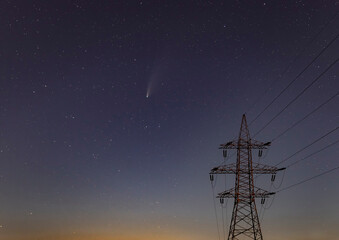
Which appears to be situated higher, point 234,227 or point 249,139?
point 249,139

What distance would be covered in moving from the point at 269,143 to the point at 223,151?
4.75 metres

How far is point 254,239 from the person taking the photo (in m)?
33.3

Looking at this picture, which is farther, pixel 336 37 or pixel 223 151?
pixel 223 151

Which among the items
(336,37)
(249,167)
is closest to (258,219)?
(249,167)

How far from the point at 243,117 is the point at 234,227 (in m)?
10.9

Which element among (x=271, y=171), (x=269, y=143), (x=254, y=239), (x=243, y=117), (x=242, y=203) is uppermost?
(x=243, y=117)

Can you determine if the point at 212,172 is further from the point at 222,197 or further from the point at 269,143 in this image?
the point at 269,143

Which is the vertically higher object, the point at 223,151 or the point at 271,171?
the point at 223,151

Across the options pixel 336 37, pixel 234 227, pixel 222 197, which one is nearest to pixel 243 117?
pixel 222 197

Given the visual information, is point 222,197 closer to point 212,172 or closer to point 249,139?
point 212,172

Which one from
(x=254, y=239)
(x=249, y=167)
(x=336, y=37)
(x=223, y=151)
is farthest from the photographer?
(x=223, y=151)

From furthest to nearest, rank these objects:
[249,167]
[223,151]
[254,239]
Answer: [223,151] < [249,167] < [254,239]

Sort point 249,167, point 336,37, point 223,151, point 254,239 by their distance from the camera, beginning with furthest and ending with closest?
point 223,151 < point 249,167 < point 254,239 < point 336,37

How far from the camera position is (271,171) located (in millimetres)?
36000
